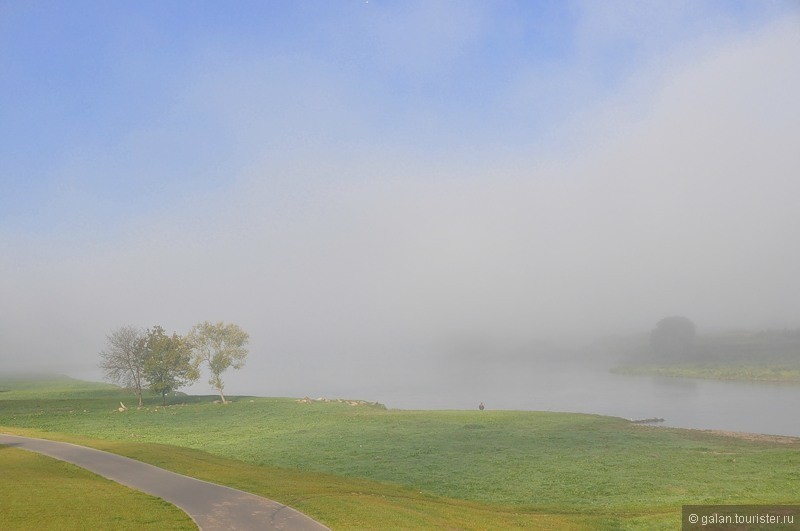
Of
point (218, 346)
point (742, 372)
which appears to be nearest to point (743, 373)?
point (742, 372)

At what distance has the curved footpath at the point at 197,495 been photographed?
19656 millimetres

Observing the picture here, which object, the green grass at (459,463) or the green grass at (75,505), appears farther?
the green grass at (459,463)

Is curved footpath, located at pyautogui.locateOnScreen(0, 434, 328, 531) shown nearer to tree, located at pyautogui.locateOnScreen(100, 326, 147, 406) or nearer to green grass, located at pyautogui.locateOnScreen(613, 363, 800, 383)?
tree, located at pyautogui.locateOnScreen(100, 326, 147, 406)

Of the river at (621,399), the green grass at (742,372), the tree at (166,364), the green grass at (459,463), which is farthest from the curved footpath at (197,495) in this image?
the green grass at (742,372)

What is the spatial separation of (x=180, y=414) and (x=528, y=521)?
63.6m

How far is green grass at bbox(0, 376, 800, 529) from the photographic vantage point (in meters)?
25.3

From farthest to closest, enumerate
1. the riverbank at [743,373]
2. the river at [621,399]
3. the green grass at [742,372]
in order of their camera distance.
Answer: the green grass at [742,372]
the riverbank at [743,373]
the river at [621,399]

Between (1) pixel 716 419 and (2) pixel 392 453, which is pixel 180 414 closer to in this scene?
(2) pixel 392 453

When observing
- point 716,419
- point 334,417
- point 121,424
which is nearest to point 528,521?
point 334,417

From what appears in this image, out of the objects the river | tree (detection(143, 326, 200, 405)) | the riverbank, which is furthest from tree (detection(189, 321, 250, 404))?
the riverbank

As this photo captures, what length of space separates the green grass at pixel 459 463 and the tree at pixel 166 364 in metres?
14.1

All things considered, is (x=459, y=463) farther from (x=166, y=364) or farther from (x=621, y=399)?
(x=621, y=399)

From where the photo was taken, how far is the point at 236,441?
168 feet

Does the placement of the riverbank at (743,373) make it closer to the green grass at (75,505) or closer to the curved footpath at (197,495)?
the curved footpath at (197,495)
